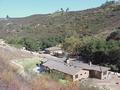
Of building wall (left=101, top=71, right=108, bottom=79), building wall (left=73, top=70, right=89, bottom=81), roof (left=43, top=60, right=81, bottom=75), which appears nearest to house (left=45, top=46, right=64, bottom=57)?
building wall (left=73, top=70, right=89, bottom=81)

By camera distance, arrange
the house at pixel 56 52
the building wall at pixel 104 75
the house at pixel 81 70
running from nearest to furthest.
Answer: the house at pixel 81 70 < the building wall at pixel 104 75 < the house at pixel 56 52

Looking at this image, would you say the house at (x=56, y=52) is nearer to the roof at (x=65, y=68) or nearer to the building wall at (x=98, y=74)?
the building wall at (x=98, y=74)

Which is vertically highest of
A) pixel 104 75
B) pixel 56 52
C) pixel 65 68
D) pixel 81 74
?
pixel 65 68

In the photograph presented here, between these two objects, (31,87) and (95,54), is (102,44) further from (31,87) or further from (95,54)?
(31,87)

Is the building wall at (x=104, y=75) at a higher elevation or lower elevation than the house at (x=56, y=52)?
higher

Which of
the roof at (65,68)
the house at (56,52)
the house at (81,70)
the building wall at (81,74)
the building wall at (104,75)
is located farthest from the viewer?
the house at (56,52)

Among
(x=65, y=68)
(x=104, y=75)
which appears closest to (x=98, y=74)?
(x=104, y=75)

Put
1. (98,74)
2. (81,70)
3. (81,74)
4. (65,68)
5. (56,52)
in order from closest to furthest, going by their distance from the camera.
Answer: (65,68), (81,74), (81,70), (98,74), (56,52)

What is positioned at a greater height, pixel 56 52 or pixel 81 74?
pixel 81 74

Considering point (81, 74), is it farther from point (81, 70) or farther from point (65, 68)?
point (65, 68)

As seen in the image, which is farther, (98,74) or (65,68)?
(98,74)

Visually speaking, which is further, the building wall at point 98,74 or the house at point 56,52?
the house at point 56,52

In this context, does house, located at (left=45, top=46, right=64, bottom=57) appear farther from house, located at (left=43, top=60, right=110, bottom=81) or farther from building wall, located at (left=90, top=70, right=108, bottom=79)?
building wall, located at (left=90, top=70, right=108, bottom=79)

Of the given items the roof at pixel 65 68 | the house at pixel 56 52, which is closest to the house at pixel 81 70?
the roof at pixel 65 68
